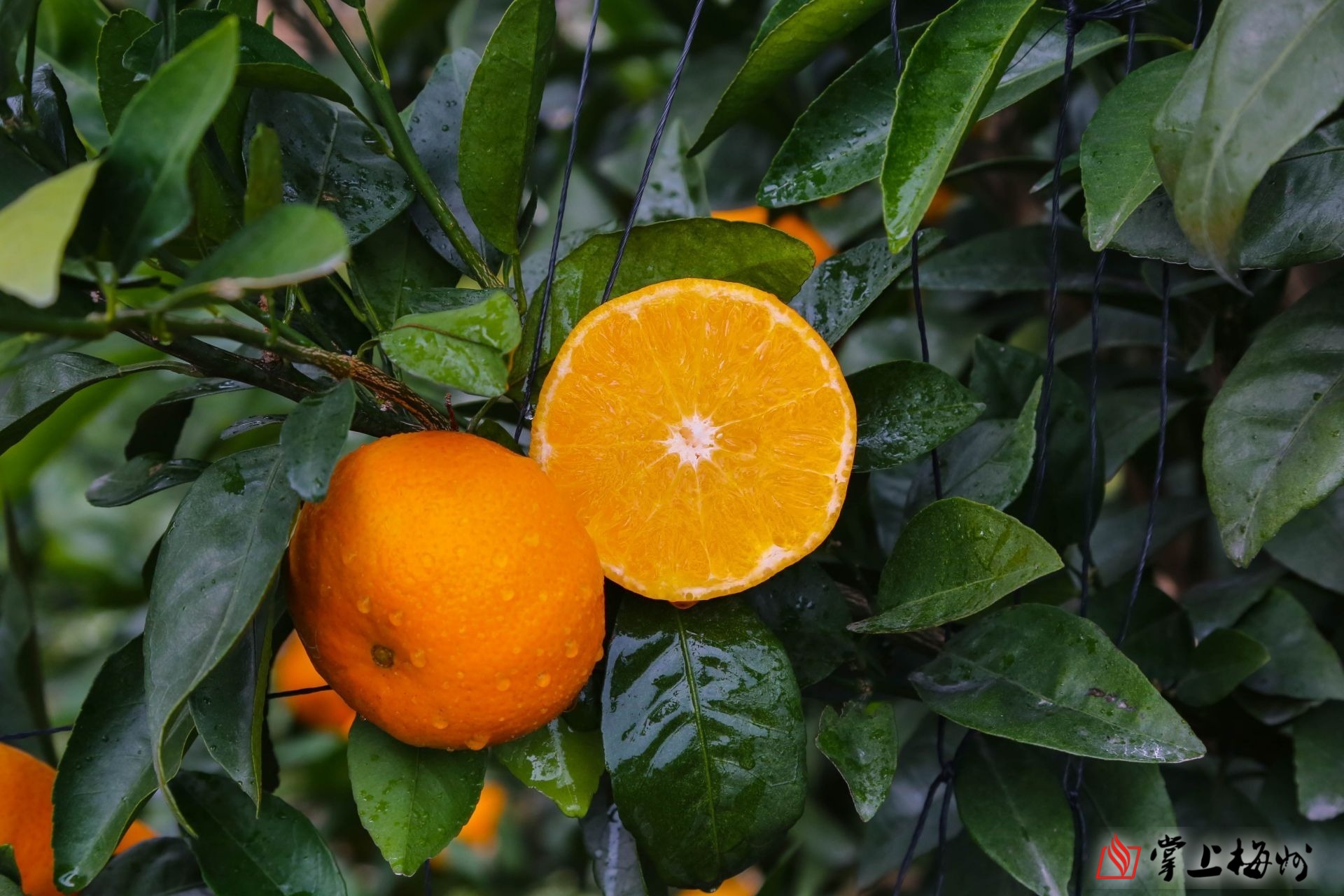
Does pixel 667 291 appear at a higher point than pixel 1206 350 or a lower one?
higher

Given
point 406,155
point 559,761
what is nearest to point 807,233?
point 406,155

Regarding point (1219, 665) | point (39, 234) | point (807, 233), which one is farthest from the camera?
point (807, 233)

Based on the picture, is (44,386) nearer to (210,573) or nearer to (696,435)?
(210,573)

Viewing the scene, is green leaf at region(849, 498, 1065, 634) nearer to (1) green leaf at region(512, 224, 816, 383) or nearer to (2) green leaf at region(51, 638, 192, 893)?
(1) green leaf at region(512, 224, 816, 383)

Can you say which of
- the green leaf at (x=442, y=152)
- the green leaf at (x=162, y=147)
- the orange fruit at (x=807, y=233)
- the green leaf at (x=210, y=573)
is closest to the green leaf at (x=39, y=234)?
the green leaf at (x=162, y=147)

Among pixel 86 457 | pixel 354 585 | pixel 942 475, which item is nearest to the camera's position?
pixel 354 585

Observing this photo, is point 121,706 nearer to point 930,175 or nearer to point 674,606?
point 674,606

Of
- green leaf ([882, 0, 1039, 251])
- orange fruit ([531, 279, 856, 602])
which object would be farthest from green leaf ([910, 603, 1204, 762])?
green leaf ([882, 0, 1039, 251])

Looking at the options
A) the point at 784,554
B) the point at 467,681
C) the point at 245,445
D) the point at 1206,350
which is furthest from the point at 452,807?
the point at 1206,350
